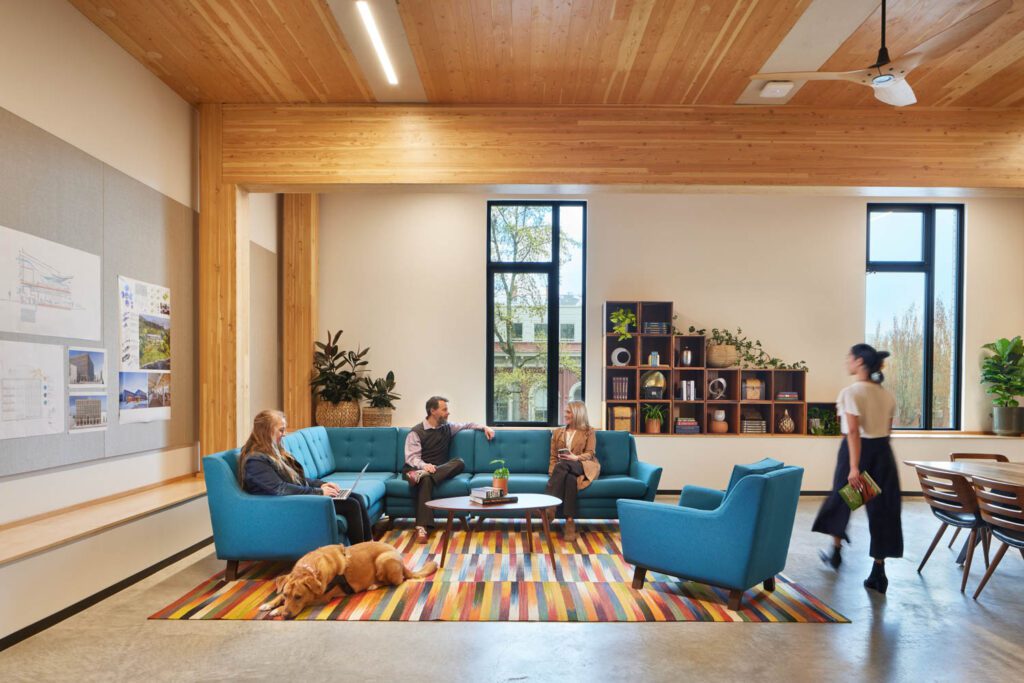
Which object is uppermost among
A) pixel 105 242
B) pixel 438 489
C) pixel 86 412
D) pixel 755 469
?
pixel 105 242

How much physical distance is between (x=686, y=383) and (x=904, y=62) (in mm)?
5009

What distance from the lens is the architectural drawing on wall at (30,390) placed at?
4.21 meters

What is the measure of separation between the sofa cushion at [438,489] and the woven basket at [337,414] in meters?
2.04

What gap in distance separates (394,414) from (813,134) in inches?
→ 217

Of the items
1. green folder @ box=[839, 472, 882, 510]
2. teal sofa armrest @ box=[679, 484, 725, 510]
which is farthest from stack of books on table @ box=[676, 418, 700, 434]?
green folder @ box=[839, 472, 882, 510]

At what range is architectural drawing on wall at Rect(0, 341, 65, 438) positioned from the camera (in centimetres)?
421

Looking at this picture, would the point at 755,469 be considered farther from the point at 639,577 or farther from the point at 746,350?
the point at 746,350

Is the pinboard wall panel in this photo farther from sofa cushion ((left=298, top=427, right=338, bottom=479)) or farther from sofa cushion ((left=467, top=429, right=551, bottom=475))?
sofa cushion ((left=467, top=429, right=551, bottom=475))

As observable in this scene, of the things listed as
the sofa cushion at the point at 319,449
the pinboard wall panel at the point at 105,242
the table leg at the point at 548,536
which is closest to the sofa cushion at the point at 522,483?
the table leg at the point at 548,536

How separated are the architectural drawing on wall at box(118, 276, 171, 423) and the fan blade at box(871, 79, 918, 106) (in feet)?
17.3

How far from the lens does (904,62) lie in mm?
4207

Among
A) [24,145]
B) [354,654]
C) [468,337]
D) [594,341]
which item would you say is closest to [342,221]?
[468,337]

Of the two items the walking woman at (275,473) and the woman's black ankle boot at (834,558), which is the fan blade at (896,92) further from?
the walking woman at (275,473)

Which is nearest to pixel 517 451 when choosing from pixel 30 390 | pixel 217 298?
pixel 217 298
